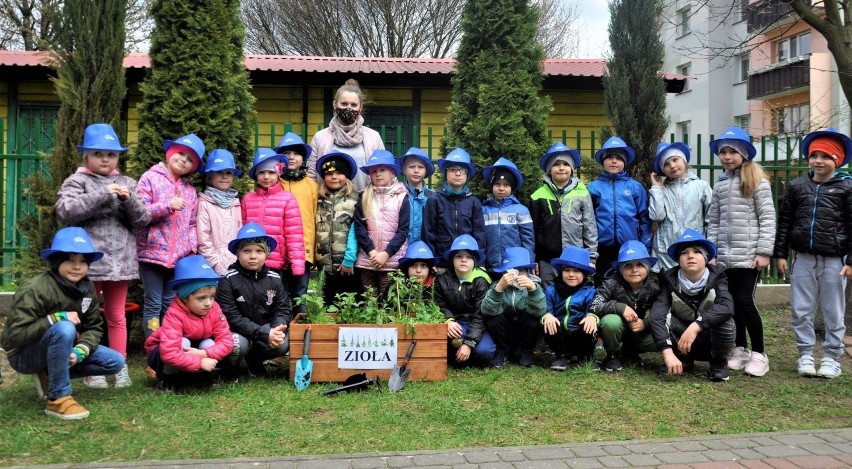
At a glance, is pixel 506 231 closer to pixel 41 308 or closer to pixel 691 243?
pixel 691 243

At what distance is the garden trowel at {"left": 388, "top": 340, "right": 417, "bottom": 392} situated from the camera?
5285 mm

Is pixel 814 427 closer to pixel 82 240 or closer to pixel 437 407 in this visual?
pixel 437 407

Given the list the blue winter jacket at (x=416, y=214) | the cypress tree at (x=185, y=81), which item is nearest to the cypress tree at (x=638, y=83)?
the blue winter jacket at (x=416, y=214)

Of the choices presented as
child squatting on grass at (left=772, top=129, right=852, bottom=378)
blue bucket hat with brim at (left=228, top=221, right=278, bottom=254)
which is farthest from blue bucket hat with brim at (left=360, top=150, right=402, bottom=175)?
child squatting on grass at (left=772, top=129, right=852, bottom=378)

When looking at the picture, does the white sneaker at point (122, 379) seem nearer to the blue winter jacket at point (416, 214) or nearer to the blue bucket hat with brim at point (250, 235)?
the blue bucket hat with brim at point (250, 235)

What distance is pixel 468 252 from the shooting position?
6.15 metres

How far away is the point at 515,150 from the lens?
7496 mm

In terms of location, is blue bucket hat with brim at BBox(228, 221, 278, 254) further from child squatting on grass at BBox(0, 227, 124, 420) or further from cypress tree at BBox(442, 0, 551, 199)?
cypress tree at BBox(442, 0, 551, 199)

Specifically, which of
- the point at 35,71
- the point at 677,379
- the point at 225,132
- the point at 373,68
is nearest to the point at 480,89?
the point at 225,132

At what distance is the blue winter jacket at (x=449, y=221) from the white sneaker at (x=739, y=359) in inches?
97.5

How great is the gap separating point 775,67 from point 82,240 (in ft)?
101

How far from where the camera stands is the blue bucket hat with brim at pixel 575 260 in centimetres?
612

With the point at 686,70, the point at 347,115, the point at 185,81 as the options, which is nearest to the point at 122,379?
the point at 185,81

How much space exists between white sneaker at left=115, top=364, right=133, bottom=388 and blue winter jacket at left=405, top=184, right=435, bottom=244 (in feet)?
8.94
